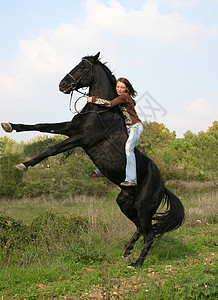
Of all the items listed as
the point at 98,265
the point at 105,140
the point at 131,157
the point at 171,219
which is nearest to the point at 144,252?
the point at 98,265

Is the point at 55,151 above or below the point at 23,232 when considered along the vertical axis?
above

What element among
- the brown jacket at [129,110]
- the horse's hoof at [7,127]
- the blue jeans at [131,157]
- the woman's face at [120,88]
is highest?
the woman's face at [120,88]

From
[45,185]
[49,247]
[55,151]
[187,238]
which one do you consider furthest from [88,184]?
[55,151]

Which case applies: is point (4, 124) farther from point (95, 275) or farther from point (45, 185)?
point (45, 185)

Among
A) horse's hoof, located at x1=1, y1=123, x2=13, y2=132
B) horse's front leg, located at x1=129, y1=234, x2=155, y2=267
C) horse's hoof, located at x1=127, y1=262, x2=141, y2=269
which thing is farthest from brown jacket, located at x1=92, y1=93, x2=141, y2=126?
horse's hoof, located at x1=127, y1=262, x2=141, y2=269

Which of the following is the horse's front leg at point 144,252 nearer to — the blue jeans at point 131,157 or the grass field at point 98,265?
the grass field at point 98,265

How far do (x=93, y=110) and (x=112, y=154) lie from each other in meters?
0.84

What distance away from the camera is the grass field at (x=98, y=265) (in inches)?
148

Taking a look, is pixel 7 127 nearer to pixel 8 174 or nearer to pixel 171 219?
pixel 171 219

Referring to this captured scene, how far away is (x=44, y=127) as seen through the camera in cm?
466

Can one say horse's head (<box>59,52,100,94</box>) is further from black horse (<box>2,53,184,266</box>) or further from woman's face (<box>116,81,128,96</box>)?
woman's face (<box>116,81,128,96</box>)

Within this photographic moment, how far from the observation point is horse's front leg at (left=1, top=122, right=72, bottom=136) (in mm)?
4258

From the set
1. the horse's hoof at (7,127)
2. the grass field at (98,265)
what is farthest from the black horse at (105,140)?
the grass field at (98,265)

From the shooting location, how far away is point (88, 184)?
68.5 ft
